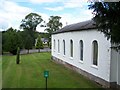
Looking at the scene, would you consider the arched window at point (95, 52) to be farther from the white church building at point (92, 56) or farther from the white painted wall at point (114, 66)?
the white painted wall at point (114, 66)

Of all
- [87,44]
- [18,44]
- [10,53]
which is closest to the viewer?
[87,44]

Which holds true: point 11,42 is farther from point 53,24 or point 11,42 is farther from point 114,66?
point 53,24

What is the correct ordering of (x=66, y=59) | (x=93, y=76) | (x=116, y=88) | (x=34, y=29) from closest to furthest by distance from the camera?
(x=116, y=88)
(x=93, y=76)
(x=66, y=59)
(x=34, y=29)

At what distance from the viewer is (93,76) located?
17625mm

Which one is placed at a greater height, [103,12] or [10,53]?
[103,12]

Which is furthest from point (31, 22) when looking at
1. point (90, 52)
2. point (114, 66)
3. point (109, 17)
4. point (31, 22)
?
point (109, 17)

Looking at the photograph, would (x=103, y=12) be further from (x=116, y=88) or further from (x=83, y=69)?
(x=83, y=69)

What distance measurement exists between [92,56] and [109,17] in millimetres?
9055

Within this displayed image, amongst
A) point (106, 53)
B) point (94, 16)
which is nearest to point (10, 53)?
point (106, 53)

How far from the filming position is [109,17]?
9.44 metres

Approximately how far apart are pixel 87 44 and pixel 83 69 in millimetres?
2291

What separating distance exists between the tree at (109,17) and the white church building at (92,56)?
132cm

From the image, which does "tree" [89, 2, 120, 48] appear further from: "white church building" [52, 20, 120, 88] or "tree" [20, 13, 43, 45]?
"tree" [20, 13, 43, 45]

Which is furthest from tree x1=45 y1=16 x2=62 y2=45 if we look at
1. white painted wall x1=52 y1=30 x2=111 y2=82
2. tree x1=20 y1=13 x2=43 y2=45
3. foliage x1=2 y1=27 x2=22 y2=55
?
white painted wall x1=52 y1=30 x2=111 y2=82
